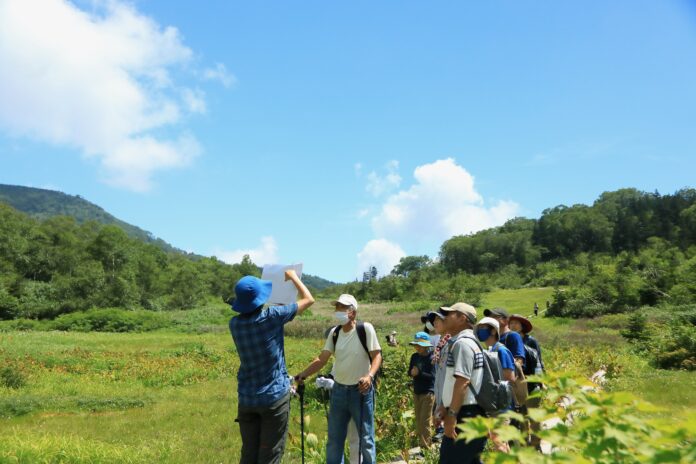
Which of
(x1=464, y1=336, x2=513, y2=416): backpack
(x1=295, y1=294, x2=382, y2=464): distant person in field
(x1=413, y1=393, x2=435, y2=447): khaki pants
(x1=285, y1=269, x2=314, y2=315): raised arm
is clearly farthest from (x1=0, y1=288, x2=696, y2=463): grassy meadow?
(x1=285, y1=269, x2=314, y2=315): raised arm

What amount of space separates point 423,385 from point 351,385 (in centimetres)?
205

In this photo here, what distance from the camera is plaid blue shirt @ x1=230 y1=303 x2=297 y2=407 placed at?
406 cm

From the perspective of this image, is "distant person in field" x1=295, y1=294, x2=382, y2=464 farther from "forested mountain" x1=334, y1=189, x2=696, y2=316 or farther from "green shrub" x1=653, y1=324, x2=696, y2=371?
"forested mountain" x1=334, y1=189, x2=696, y2=316

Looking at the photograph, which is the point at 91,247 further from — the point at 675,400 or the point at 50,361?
the point at 675,400

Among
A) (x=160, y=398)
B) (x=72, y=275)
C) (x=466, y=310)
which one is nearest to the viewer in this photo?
(x=466, y=310)

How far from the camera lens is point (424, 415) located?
6.53m

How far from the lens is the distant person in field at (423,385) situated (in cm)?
650

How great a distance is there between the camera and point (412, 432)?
6.70 meters

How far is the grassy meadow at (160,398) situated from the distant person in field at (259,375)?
6.53 ft

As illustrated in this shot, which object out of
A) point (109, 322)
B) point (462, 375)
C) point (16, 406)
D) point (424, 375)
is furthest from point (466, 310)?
point (109, 322)

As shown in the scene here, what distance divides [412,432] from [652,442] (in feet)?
18.5

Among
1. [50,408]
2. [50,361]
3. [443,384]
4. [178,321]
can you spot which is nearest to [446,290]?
[178,321]

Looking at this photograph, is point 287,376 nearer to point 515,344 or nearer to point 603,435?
point 515,344

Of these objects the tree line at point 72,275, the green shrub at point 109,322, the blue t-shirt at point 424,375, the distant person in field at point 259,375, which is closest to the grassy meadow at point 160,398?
the blue t-shirt at point 424,375
